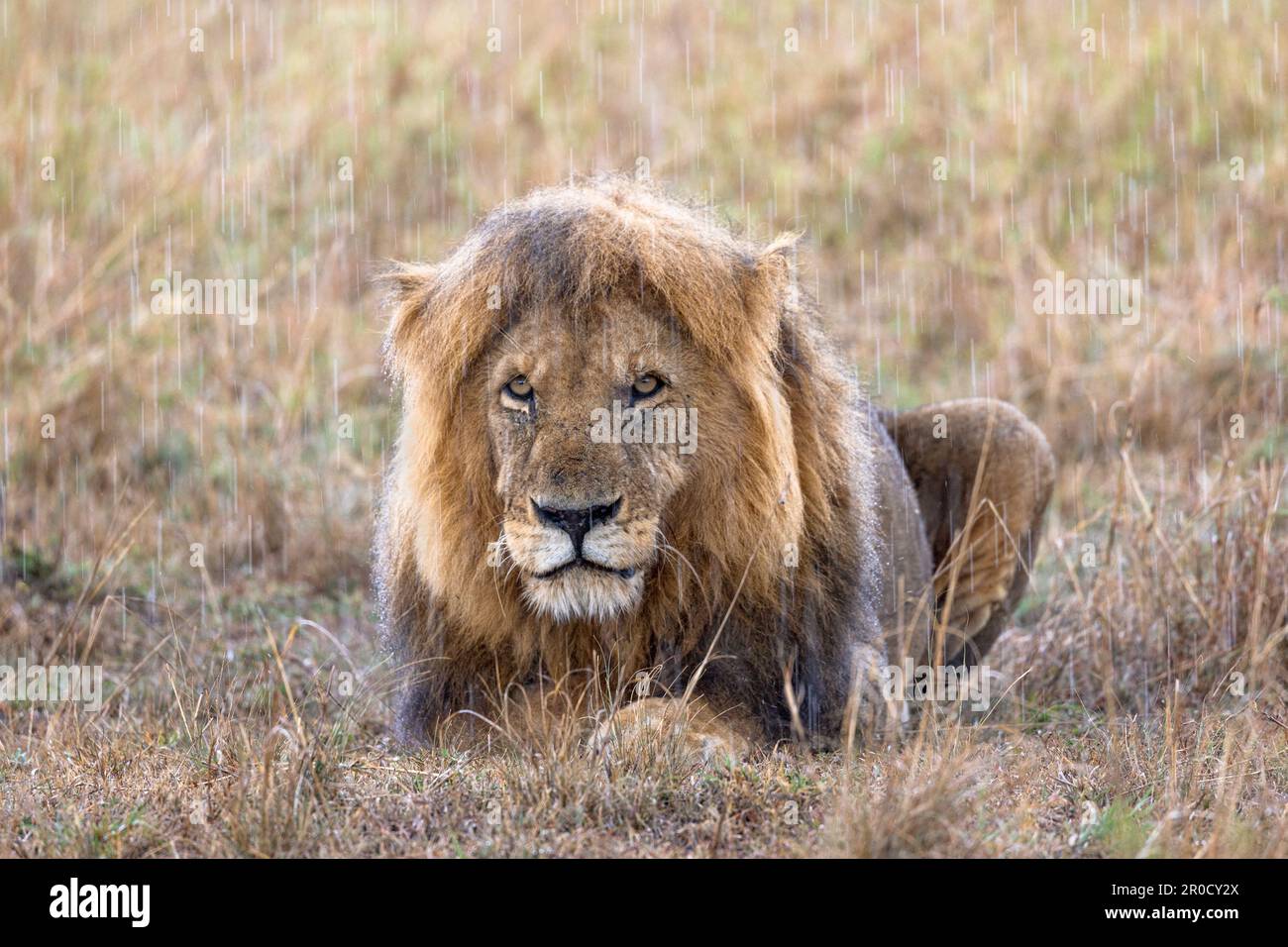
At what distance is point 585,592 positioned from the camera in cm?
452

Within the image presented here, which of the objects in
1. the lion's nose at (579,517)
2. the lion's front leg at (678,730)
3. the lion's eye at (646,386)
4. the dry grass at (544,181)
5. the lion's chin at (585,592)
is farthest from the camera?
the lion's eye at (646,386)

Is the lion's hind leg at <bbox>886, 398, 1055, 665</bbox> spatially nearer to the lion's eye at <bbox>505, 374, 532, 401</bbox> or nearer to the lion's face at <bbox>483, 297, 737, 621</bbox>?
the lion's face at <bbox>483, 297, 737, 621</bbox>

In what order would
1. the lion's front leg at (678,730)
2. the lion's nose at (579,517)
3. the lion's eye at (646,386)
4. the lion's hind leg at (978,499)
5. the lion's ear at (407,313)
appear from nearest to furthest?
the lion's front leg at (678,730), the lion's nose at (579,517), the lion's eye at (646,386), the lion's ear at (407,313), the lion's hind leg at (978,499)

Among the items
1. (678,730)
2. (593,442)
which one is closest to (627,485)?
(593,442)

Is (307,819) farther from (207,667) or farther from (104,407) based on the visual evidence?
(104,407)

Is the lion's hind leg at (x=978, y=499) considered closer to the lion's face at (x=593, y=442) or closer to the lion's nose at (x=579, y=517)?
the lion's face at (x=593, y=442)

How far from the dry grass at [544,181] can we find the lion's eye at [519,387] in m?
0.88

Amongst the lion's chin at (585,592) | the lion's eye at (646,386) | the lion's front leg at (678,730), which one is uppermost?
the lion's eye at (646,386)

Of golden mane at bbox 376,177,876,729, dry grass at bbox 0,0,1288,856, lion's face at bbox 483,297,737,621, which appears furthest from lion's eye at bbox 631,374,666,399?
dry grass at bbox 0,0,1288,856

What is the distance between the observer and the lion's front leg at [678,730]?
169 inches

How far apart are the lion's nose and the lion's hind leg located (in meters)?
2.18

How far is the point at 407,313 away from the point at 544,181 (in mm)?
5412

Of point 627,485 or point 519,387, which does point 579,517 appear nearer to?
point 627,485

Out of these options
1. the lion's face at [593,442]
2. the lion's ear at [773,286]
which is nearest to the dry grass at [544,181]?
the lion's face at [593,442]
